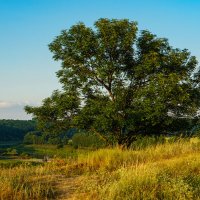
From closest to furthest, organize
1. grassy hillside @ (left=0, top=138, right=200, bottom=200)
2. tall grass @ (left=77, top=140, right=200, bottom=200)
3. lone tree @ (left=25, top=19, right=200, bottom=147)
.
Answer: tall grass @ (left=77, top=140, right=200, bottom=200)
grassy hillside @ (left=0, top=138, right=200, bottom=200)
lone tree @ (left=25, top=19, right=200, bottom=147)

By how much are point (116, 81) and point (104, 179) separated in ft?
57.5

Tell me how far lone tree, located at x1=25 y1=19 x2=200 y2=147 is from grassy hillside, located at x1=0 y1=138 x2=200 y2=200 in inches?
436

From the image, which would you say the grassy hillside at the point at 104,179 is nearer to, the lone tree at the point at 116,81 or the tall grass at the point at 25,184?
the tall grass at the point at 25,184

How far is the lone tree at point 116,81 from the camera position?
26953 millimetres

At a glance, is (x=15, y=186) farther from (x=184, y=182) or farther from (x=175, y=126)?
(x=175, y=126)

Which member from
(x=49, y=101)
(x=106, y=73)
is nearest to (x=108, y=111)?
(x=106, y=73)

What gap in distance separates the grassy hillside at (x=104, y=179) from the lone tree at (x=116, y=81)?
1107cm

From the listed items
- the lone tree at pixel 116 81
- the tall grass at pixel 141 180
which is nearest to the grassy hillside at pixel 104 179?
the tall grass at pixel 141 180

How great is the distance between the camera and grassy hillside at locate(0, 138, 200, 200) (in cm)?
982

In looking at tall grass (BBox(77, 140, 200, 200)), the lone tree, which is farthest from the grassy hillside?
the lone tree

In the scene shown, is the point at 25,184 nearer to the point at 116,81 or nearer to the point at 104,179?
the point at 104,179

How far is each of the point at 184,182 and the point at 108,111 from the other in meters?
15.4

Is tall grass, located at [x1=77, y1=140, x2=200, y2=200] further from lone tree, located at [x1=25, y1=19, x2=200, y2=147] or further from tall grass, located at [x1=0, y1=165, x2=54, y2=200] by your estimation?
lone tree, located at [x1=25, y1=19, x2=200, y2=147]

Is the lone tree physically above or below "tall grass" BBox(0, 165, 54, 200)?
above
